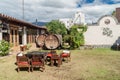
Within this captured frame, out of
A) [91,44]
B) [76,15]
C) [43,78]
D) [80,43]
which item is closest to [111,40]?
[91,44]

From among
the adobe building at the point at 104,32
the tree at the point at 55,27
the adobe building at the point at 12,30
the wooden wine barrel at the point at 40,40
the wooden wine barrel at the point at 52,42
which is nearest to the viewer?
the adobe building at the point at 12,30

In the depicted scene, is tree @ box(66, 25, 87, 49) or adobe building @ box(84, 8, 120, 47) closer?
tree @ box(66, 25, 87, 49)

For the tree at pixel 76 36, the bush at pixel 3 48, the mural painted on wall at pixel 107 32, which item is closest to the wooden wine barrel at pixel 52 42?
the tree at pixel 76 36

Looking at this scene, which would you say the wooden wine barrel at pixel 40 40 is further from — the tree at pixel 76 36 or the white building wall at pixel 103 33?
the white building wall at pixel 103 33

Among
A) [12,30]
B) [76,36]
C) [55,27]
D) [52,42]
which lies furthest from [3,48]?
[55,27]

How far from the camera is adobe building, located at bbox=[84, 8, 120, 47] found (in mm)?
27844

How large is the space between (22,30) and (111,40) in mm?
12261

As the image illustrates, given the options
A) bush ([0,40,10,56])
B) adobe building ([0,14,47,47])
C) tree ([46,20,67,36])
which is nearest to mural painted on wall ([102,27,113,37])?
adobe building ([0,14,47,47])

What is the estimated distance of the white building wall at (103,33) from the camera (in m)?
27.9

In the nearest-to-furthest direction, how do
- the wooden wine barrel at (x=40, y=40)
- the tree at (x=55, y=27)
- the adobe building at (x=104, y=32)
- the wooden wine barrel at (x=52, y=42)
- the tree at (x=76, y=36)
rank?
the wooden wine barrel at (x=52, y=42) → the tree at (x=76, y=36) → the wooden wine barrel at (x=40, y=40) → the adobe building at (x=104, y=32) → the tree at (x=55, y=27)

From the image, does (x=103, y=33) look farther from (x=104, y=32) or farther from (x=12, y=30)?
(x=12, y=30)

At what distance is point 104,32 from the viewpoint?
28031mm

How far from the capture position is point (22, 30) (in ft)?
84.6

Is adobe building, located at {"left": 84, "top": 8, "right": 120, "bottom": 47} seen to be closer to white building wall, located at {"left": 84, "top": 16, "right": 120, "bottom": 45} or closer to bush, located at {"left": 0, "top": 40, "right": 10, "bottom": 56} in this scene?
white building wall, located at {"left": 84, "top": 16, "right": 120, "bottom": 45}
